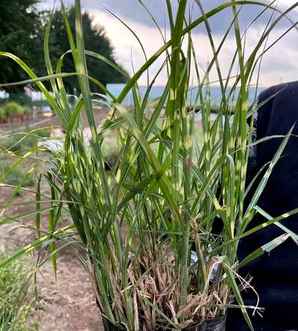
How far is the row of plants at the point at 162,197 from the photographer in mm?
686

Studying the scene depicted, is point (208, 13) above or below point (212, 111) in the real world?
above

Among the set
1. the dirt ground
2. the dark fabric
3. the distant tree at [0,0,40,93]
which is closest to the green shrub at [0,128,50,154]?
the dirt ground

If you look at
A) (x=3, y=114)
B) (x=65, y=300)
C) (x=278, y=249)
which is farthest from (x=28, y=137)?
(x=3, y=114)

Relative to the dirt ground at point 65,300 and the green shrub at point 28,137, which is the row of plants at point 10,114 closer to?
the dirt ground at point 65,300

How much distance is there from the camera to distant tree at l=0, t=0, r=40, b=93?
53.0ft

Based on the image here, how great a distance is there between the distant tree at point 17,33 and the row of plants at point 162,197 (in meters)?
15.6

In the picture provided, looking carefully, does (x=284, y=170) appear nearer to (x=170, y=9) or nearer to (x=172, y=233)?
(x=172, y=233)

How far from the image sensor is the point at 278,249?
1107 millimetres

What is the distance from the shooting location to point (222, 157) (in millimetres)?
713

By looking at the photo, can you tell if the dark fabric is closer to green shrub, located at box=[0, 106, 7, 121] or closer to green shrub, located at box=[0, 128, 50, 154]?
green shrub, located at box=[0, 128, 50, 154]

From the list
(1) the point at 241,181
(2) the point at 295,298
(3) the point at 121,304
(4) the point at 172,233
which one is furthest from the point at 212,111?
(2) the point at 295,298

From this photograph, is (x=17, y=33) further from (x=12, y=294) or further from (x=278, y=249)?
(x=278, y=249)

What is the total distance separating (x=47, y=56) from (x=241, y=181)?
40cm

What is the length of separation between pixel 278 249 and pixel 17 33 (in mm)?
17175
